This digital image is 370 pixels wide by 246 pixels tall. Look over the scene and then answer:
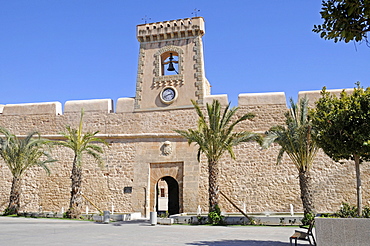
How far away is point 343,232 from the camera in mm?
6172

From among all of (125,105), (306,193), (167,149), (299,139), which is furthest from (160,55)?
(306,193)

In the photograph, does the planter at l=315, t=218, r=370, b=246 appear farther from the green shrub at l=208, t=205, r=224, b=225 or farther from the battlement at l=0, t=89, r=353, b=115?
the battlement at l=0, t=89, r=353, b=115

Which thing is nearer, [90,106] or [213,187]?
[213,187]

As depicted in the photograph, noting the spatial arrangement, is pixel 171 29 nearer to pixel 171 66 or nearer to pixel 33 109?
pixel 171 66

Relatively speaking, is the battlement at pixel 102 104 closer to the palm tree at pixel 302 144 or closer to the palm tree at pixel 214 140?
the palm tree at pixel 214 140

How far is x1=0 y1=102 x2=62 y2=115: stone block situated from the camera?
19.4 meters

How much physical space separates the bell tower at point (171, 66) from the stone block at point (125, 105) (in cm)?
27

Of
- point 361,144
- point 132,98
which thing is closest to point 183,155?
point 132,98

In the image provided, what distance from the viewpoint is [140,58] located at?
19.2 meters

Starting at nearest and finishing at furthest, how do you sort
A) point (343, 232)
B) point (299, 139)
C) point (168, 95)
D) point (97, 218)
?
point (343, 232) < point (299, 139) < point (97, 218) < point (168, 95)

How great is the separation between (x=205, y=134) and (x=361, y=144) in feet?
22.7

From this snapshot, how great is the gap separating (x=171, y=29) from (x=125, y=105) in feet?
14.5

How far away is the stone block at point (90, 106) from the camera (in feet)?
62.2

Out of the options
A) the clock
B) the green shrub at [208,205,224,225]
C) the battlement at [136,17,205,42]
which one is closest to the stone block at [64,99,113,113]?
the clock
